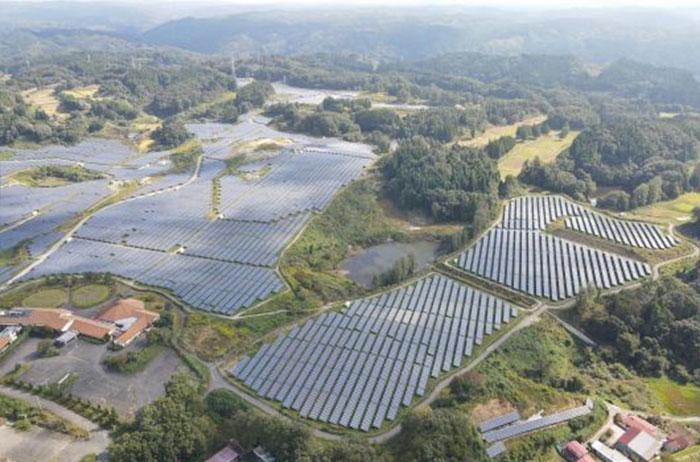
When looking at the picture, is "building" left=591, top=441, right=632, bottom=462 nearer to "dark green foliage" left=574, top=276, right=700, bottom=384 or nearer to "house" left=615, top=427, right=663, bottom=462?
"house" left=615, top=427, right=663, bottom=462

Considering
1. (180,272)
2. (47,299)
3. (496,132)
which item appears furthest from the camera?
(496,132)

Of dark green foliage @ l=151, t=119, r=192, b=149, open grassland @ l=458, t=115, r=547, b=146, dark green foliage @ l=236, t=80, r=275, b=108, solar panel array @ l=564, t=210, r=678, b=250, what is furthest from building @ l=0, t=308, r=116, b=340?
dark green foliage @ l=236, t=80, r=275, b=108

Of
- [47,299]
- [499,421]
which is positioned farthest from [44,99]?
[499,421]

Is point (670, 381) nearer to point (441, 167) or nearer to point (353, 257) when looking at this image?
point (353, 257)

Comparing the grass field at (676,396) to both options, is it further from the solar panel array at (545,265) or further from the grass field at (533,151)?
the grass field at (533,151)

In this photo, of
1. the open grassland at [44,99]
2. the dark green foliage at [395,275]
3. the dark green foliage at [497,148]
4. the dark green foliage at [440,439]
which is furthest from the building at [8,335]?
the open grassland at [44,99]

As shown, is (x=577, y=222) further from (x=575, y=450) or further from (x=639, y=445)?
(x=575, y=450)
